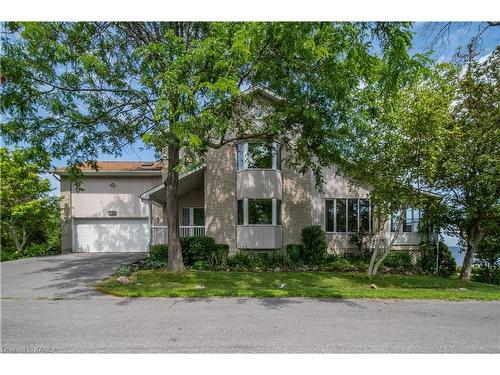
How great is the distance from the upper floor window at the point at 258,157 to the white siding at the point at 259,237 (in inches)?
105

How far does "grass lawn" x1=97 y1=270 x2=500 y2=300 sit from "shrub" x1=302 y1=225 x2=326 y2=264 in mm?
1524

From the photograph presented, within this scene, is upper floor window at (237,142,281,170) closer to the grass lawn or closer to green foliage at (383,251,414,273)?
the grass lawn

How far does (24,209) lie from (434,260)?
63.8 feet

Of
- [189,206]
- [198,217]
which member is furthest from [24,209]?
[198,217]

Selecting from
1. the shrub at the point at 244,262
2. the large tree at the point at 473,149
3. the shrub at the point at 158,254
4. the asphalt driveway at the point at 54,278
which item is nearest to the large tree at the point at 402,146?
the large tree at the point at 473,149

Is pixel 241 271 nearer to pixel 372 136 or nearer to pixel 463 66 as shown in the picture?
pixel 372 136

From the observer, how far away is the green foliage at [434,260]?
13.1 metres

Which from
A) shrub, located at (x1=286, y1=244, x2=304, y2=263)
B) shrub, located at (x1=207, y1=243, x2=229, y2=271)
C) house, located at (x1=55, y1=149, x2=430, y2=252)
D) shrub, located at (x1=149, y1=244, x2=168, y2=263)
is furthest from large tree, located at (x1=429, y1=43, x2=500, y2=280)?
shrub, located at (x1=149, y1=244, x2=168, y2=263)

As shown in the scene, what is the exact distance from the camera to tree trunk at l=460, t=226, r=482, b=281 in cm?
1191

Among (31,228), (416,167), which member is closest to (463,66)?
(416,167)

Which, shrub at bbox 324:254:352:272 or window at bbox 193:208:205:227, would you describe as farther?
window at bbox 193:208:205:227

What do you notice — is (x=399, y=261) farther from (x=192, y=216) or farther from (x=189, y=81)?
(x=189, y=81)

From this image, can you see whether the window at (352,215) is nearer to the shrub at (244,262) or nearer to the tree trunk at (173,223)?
the shrub at (244,262)

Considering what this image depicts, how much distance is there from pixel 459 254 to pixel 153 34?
15.1 metres
